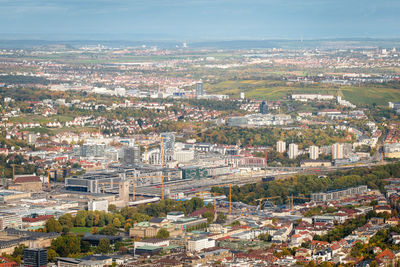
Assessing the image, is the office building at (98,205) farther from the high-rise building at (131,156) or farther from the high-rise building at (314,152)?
the high-rise building at (314,152)

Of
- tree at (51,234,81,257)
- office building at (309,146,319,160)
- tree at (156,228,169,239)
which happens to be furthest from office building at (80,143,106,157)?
tree at (51,234,81,257)

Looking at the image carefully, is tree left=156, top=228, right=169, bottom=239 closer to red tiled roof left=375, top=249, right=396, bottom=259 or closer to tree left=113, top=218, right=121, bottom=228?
tree left=113, top=218, right=121, bottom=228

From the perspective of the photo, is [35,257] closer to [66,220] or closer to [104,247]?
[104,247]

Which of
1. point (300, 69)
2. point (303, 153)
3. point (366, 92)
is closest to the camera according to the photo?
point (303, 153)

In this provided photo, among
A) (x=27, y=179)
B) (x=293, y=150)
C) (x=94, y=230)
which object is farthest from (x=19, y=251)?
(x=293, y=150)

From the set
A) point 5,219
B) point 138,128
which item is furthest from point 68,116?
point 5,219

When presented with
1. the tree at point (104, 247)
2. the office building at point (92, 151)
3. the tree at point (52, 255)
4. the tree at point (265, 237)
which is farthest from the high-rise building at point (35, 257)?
the office building at point (92, 151)

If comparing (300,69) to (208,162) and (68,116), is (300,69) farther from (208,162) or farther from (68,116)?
(208,162)
